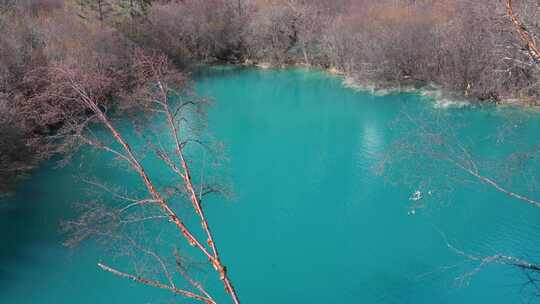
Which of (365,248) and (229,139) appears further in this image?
(229,139)

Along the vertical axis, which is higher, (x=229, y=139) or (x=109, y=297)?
(x=229, y=139)

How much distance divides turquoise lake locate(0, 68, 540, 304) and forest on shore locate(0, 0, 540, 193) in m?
1.92

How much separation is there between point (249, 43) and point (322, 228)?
20.7 meters

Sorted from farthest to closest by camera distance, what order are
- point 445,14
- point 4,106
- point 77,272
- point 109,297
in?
point 445,14 < point 4,106 < point 77,272 < point 109,297

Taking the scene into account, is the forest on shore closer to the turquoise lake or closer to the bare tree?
the turquoise lake

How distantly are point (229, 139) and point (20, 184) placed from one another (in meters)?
6.60

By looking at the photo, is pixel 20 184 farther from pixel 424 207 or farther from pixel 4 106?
pixel 424 207

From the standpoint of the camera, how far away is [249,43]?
29047 millimetres

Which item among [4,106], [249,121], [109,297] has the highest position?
[4,106]

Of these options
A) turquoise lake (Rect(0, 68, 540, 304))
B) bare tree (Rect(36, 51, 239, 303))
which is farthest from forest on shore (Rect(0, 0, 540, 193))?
bare tree (Rect(36, 51, 239, 303))

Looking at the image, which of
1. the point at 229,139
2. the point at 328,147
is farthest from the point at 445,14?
the point at 229,139

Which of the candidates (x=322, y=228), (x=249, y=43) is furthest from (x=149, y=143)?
(x=249, y=43)

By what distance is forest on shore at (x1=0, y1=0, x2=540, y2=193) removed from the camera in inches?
539

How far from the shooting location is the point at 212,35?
94.3 ft
